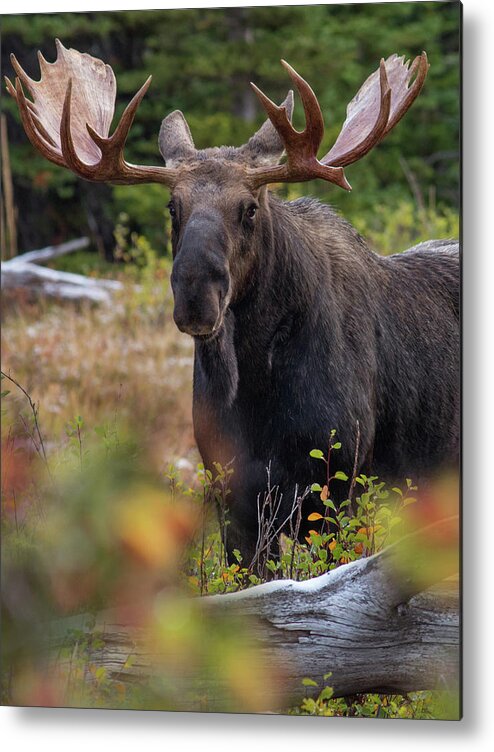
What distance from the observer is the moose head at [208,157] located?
381cm

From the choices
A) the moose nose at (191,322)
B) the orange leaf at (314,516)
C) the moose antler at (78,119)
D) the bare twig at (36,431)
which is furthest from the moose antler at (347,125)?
the bare twig at (36,431)

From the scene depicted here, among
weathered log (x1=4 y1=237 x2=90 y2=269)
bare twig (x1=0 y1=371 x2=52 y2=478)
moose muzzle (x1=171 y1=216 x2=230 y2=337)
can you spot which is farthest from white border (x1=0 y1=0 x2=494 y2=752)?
weathered log (x1=4 y1=237 x2=90 y2=269)

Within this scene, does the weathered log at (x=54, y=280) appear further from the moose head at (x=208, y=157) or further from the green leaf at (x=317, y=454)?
Result: the green leaf at (x=317, y=454)

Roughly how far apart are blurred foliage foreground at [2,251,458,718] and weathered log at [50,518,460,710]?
5 cm

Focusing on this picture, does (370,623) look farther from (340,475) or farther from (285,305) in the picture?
(285,305)

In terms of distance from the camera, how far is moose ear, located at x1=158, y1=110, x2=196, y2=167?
418cm

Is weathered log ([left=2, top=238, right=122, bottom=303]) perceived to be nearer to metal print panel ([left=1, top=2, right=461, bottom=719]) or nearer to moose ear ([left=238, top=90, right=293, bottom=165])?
metal print panel ([left=1, top=2, right=461, bottom=719])

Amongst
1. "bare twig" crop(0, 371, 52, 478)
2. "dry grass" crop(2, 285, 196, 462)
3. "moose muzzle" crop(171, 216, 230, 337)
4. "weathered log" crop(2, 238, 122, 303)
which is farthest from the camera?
"weathered log" crop(2, 238, 122, 303)

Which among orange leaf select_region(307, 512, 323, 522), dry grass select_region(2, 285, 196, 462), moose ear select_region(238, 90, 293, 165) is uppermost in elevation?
moose ear select_region(238, 90, 293, 165)

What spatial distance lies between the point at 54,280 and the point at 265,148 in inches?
97.5

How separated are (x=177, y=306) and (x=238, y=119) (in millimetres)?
1943

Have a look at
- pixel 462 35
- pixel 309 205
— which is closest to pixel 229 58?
pixel 309 205

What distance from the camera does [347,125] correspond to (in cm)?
416

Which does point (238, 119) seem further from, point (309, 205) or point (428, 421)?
point (428, 421)
